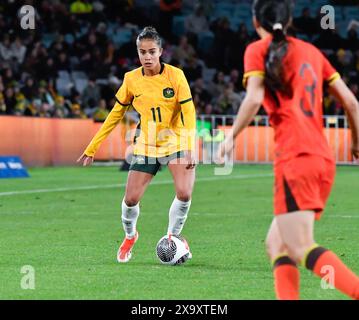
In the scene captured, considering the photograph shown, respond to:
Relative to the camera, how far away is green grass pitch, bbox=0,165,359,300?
900cm

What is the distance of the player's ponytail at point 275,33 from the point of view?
6965 mm

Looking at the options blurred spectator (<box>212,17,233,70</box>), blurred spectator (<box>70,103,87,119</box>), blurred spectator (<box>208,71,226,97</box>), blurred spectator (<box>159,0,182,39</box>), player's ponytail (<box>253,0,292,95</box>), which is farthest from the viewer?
blurred spectator (<box>159,0,182,39</box>)

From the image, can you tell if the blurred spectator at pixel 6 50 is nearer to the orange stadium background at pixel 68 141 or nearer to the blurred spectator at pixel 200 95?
the orange stadium background at pixel 68 141

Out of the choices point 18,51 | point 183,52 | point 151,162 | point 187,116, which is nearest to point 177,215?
point 151,162

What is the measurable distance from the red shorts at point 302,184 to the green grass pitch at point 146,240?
175 cm

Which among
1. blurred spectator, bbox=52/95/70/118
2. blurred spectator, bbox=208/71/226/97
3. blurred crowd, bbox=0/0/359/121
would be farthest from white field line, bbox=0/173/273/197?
blurred spectator, bbox=208/71/226/97

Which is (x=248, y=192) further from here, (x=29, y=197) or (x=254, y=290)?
(x=254, y=290)

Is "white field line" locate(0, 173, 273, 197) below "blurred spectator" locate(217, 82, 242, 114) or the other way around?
below

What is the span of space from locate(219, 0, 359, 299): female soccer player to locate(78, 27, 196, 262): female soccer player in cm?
392

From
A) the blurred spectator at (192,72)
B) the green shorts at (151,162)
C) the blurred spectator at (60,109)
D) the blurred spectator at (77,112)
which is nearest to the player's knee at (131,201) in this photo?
the green shorts at (151,162)

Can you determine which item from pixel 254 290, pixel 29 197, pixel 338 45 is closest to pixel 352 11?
pixel 338 45

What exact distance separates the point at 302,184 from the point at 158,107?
4335mm

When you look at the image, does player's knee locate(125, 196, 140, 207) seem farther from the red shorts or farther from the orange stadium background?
the orange stadium background

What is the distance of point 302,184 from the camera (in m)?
6.86
